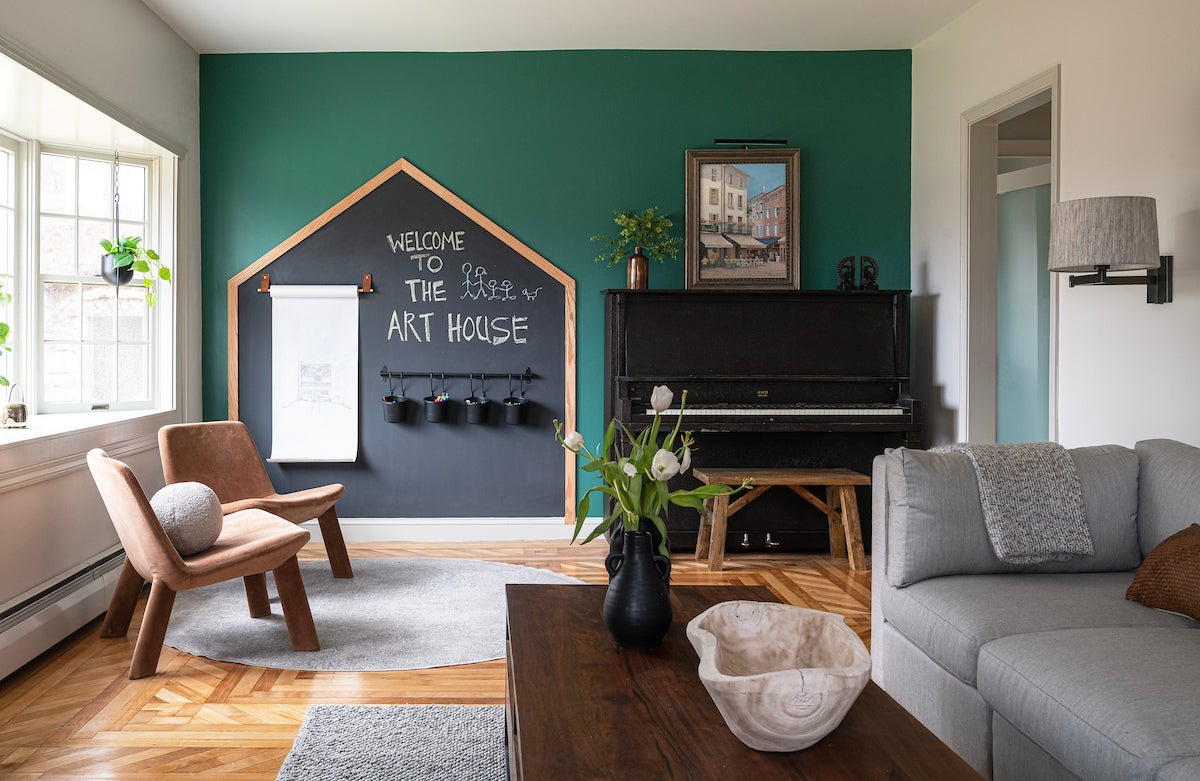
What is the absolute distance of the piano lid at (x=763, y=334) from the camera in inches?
185

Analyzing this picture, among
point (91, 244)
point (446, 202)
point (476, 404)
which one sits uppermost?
point (446, 202)

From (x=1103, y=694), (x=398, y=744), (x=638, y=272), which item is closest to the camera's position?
(x=1103, y=694)

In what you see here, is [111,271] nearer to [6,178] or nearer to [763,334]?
[6,178]

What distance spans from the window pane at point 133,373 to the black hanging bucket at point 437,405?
1.39m

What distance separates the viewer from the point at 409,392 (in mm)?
5082

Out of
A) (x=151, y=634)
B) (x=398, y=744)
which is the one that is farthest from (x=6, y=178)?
(x=398, y=744)

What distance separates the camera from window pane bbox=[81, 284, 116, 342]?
4.29 m

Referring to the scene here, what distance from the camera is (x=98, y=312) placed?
434 centimetres

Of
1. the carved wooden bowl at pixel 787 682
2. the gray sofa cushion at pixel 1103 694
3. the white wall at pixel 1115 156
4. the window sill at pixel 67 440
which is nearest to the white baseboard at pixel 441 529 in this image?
the window sill at pixel 67 440

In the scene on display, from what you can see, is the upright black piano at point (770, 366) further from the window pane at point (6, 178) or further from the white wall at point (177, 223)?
the window pane at point (6, 178)

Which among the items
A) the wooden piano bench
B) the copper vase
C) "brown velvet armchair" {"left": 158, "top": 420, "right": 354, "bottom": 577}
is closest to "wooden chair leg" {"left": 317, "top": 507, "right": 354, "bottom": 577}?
"brown velvet armchair" {"left": 158, "top": 420, "right": 354, "bottom": 577}

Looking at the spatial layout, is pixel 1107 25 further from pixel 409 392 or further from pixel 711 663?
pixel 409 392

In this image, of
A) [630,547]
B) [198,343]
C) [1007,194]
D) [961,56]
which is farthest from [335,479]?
[1007,194]

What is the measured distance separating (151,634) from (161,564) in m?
0.26
